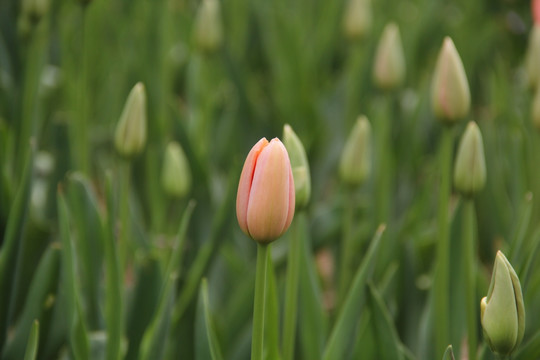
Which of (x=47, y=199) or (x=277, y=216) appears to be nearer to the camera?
(x=277, y=216)

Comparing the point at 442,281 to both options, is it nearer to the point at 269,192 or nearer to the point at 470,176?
the point at 470,176

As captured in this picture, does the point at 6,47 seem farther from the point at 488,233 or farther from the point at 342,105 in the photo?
the point at 488,233

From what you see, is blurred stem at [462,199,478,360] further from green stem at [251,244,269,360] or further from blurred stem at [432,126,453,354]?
green stem at [251,244,269,360]

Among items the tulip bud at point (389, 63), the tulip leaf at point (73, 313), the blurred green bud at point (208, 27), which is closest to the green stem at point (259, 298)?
the tulip leaf at point (73, 313)

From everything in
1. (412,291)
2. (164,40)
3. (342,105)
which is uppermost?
(164,40)

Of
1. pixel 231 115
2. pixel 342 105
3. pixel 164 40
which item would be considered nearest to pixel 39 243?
pixel 231 115

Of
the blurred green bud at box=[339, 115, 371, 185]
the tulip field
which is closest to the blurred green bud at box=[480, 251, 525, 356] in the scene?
the tulip field
